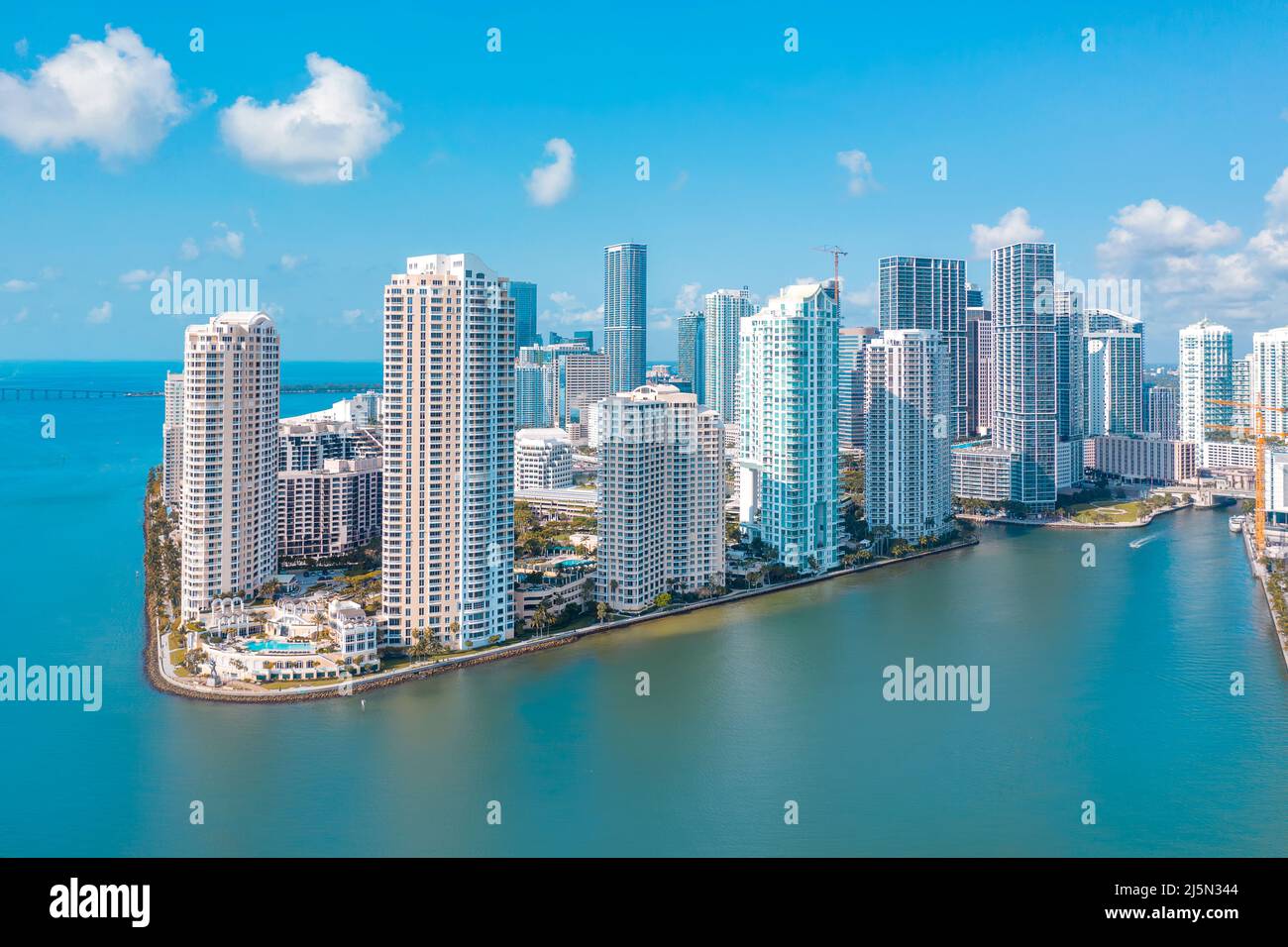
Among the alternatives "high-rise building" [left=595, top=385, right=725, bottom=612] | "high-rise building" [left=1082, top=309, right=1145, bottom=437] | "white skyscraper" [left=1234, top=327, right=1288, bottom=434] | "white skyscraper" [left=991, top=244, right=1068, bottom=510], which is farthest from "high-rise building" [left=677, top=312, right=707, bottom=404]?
"high-rise building" [left=595, top=385, right=725, bottom=612]

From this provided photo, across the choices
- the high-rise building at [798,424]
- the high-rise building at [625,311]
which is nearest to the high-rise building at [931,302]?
the high-rise building at [625,311]

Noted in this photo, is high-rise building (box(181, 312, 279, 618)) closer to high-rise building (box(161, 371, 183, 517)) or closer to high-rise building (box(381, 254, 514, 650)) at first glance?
high-rise building (box(381, 254, 514, 650))

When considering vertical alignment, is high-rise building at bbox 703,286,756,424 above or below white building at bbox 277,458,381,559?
above

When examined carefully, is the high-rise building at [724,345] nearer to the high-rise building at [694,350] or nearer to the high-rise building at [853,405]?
the high-rise building at [694,350]

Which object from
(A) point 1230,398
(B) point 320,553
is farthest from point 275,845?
(A) point 1230,398

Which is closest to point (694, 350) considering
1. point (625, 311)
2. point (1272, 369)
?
point (625, 311)
